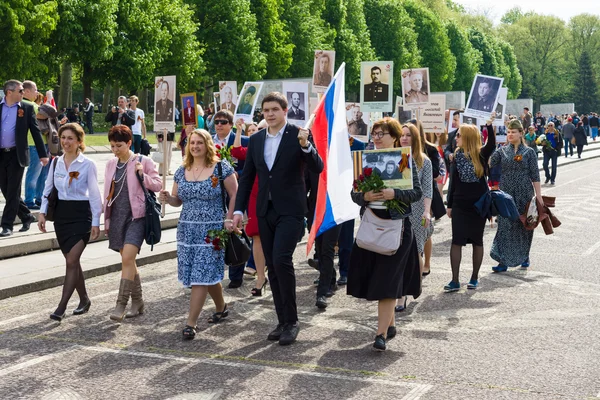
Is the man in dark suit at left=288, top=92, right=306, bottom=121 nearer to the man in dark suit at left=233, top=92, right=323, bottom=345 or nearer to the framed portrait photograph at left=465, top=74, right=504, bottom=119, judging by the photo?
the framed portrait photograph at left=465, top=74, right=504, bottom=119

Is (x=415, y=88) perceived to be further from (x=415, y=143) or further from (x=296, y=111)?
(x=415, y=143)

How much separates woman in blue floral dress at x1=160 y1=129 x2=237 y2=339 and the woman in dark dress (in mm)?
3000

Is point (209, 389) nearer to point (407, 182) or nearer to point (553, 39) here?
point (407, 182)

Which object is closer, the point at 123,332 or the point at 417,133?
the point at 123,332

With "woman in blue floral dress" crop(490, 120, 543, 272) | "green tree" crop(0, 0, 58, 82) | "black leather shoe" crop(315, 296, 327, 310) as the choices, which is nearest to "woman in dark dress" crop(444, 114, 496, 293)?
"woman in blue floral dress" crop(490, 120, 543, 272)

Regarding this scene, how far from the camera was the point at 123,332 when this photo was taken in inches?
296

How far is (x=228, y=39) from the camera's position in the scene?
177ft

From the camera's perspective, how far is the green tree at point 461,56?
334 feet

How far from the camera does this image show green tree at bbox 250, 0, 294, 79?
191 ft

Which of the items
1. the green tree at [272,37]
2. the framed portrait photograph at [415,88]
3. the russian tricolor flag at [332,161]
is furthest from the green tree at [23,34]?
the russian tricolor flag at [332,161]

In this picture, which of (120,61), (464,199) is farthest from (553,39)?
(464,199)

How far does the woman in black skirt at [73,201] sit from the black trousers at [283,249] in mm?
1657

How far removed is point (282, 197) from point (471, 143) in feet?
10.3

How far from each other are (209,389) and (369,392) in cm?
99
